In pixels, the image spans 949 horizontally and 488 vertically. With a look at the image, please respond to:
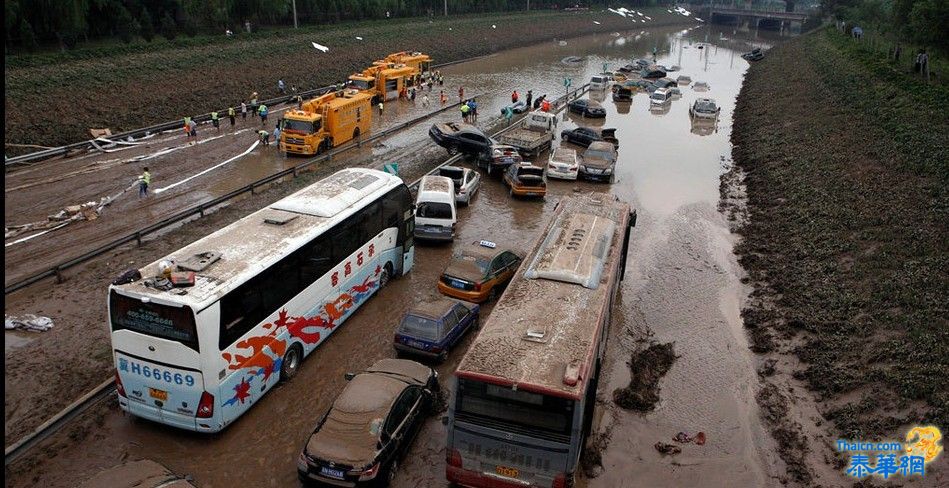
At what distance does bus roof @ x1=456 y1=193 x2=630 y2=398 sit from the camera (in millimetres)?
A: 10078

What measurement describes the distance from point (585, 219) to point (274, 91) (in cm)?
3912

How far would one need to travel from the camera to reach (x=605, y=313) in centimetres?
1274

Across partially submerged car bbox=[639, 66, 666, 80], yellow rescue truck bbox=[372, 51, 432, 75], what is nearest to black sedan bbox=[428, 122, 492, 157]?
yellow rescue truck bbox=[372, 51, 432, 75]

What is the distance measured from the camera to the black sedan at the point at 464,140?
3212 centimetres

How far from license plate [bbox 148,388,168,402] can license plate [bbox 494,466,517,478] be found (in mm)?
6165

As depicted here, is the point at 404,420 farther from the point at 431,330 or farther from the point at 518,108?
the point at 518,108

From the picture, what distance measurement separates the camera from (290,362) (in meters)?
14.3

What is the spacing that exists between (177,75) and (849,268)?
41.3 metres

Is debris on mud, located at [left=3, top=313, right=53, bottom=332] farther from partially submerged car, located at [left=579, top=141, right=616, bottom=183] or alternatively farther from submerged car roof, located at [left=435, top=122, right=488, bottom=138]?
partially submerged car, located at [left=579, top=141, right=616, bottom=183]

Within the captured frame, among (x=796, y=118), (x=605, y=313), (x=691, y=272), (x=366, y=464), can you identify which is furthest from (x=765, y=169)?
(x=366, y=464)

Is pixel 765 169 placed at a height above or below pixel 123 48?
below

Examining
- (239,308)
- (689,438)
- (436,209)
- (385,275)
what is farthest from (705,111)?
(239,308)

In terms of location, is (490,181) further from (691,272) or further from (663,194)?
(691,272)

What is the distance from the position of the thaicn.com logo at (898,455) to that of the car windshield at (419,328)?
8.76 meters
